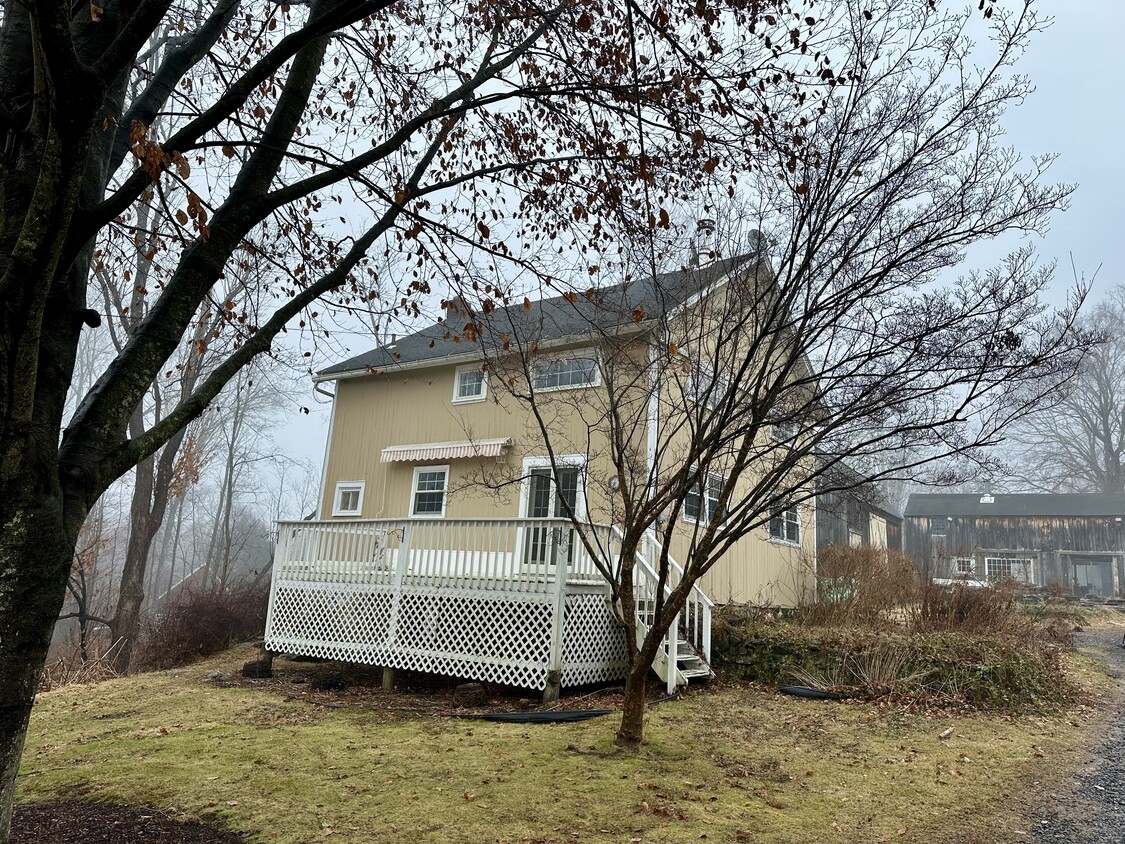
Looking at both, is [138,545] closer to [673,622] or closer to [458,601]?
[458,601]

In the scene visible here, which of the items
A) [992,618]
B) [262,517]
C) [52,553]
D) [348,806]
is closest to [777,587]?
[992,618]

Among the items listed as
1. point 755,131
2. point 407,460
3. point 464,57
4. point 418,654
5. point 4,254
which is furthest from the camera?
point 407,460

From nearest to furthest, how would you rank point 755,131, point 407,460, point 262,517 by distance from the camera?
1. point 755,131
2. point 407,460
3. point 262,517

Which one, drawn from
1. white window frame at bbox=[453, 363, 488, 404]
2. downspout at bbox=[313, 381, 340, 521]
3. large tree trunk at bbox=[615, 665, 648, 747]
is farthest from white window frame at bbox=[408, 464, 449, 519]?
large tree trunk at bbox=[615, 665, 648, 747]

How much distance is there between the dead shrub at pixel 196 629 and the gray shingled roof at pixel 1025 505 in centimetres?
2604

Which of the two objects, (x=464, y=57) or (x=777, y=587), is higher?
(x=464, y=57)

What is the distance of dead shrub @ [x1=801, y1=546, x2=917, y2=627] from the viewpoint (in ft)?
33.6

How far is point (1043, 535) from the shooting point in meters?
31.8

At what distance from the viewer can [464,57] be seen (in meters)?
5.63

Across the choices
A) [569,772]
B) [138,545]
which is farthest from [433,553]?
[138,545]

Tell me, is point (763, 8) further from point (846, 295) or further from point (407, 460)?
point (407, 460)

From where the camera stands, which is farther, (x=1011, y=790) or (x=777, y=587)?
(x=777, y=587)

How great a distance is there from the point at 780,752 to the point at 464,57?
19.8 ft

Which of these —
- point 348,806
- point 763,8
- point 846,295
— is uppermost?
point 763,8
